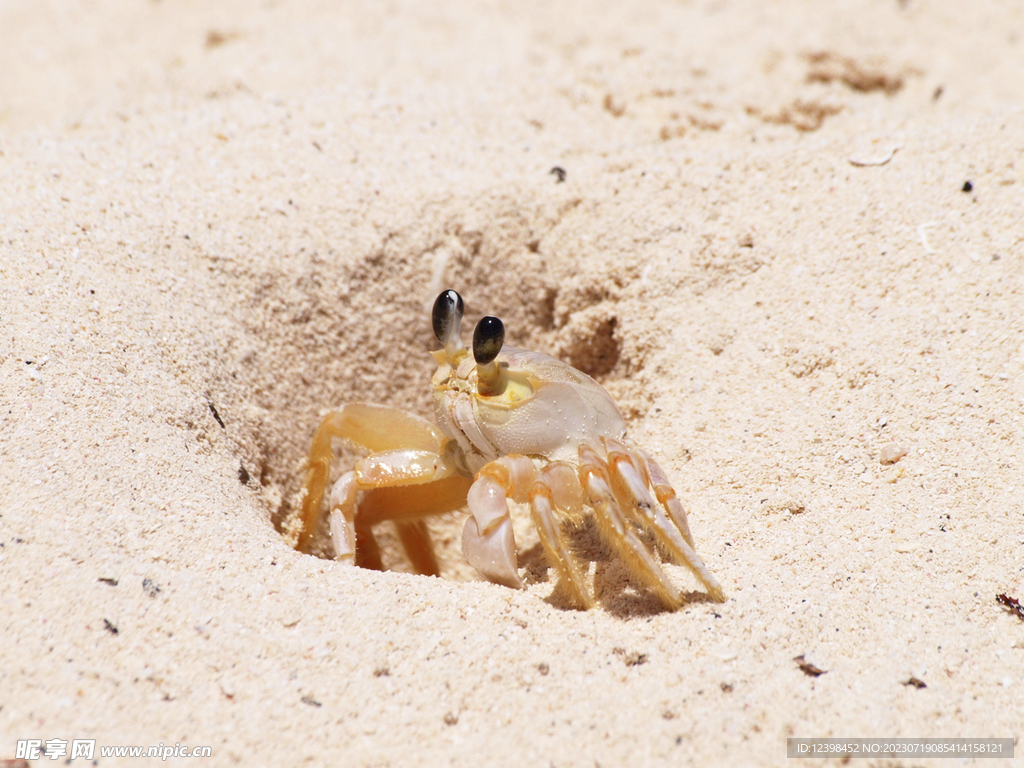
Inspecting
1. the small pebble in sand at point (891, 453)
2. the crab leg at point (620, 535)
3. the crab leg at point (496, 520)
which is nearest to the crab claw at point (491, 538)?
the crab leg at point (496, 520)

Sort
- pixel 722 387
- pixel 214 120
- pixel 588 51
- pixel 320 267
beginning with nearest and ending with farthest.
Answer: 1. pixel 722 387
2. pixel 320 267
3. pixel 214 120
4. pixel 588 51

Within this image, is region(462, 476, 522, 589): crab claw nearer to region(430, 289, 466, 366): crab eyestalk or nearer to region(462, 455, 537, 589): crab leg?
region(462, 455, 537, 589): crab leg

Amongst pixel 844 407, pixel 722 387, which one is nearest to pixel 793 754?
pixel 844 407

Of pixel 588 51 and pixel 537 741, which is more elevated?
pixel 588 51

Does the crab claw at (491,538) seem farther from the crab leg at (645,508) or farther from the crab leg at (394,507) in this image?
the crab leg at (394,507)

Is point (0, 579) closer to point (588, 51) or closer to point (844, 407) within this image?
point (844, 407)

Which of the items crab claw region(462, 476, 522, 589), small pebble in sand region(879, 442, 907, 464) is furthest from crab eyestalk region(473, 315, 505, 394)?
small pebble in sand region(879, 442, 907, 464)
